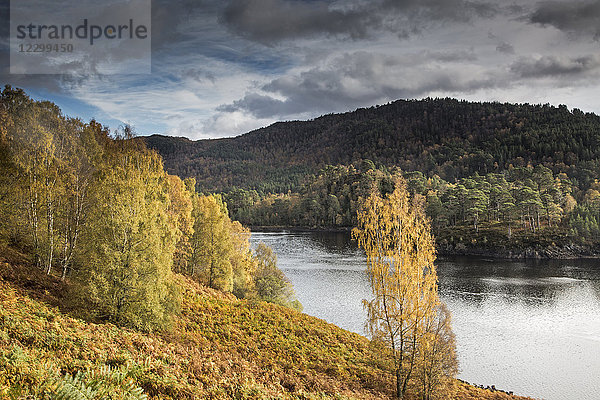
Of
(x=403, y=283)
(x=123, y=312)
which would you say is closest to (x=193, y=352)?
(x=123, y=312)

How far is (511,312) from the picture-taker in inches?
1729

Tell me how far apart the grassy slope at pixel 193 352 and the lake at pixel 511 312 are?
848 centimetres

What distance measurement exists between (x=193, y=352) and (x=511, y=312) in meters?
41.0

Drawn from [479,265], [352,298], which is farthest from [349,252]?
[352,298]

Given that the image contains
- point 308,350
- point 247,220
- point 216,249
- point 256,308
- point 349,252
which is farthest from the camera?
point 247,220

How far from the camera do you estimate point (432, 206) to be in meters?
110

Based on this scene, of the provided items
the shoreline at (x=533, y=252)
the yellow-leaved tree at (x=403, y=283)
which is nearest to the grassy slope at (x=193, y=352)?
the yellow-leaved tree at (x=403, y=283)

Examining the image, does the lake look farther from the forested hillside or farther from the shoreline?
the forested hillside

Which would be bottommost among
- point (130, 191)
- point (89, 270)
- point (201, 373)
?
point (201, 373)

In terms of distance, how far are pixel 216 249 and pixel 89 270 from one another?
20.6m

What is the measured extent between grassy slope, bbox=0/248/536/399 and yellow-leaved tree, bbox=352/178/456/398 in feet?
8.27

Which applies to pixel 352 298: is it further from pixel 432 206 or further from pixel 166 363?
pixel 432 206

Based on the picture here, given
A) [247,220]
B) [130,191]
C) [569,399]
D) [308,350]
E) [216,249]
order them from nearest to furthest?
[130,191], [308,350], [569,399], [216,249], [247,220]

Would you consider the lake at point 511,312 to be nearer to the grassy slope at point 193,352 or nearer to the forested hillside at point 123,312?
the forested hillside at point 123,312
